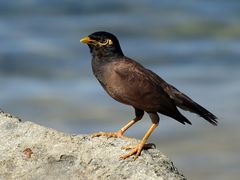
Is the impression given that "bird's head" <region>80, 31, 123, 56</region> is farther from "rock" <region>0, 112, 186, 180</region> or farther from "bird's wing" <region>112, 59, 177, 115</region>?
"rock" <region>0, 112, 186, 180</region>

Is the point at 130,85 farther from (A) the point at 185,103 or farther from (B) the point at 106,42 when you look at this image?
(A) the point at 185,103

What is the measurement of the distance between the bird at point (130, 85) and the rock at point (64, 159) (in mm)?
406

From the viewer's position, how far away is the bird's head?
6.30 m

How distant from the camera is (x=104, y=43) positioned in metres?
6.33

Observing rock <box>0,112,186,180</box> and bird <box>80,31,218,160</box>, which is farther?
bird <box>80,31,218,160</box>

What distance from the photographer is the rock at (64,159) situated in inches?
201

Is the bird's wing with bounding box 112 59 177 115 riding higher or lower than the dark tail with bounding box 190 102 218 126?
higher

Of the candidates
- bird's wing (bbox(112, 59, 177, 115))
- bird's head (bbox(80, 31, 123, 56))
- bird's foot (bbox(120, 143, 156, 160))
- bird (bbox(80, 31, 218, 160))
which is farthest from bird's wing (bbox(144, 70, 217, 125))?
bird's foot (bbox(120, 143, 156, 160))

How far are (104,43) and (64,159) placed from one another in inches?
64.8

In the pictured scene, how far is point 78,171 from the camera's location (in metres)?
5.10

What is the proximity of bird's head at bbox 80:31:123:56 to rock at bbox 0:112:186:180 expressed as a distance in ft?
3.68

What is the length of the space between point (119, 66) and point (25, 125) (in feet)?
4.03

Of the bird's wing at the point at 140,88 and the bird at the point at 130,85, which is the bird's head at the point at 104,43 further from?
the bird's wing at the point at 140,88

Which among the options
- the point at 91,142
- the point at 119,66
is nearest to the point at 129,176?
the point at 91,142
